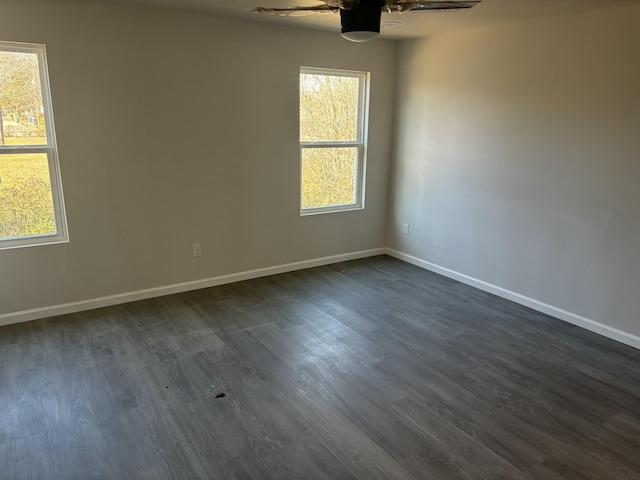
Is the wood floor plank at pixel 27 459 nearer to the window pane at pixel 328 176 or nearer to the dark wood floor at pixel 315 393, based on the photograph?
the dark wood floor at pixel 315 393

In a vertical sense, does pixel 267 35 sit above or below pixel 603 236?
above

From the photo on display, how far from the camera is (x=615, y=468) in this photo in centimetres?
211

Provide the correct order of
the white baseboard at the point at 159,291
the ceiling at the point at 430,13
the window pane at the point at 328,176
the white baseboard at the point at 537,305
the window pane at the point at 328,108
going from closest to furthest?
the ceiling at the point at 430,13 → the white baseboard at the point at 537,305 → the white baseboard at the point at 159,291 → the window pane at the point at 328,108 → the window pane at the point at 328,176

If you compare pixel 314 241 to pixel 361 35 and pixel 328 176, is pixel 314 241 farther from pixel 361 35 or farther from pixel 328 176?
pixel 361 35

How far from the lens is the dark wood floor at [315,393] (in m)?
2.12

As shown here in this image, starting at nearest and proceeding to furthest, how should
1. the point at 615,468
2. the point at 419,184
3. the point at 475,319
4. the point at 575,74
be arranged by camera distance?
1. the point at 615,468
2. the point at 575,74
3. the point at 475,319
4. the point at 419,184

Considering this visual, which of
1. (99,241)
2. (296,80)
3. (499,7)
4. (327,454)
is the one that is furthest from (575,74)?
(99,241)

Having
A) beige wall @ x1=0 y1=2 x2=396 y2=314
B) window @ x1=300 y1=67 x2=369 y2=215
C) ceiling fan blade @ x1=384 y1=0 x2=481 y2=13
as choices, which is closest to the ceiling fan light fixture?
ceiling fan blade @ x1=384 y1=0 x2=481 y2=13

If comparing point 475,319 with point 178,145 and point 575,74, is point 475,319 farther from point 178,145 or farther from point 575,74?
point 178,145

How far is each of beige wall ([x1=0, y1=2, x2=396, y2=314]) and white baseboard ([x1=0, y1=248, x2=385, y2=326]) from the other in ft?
0.17

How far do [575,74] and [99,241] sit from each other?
3922mm

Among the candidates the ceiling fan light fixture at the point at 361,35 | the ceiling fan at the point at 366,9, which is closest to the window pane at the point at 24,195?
the ceiling fan at the point at 366,9

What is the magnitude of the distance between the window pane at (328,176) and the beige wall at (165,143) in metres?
0.18

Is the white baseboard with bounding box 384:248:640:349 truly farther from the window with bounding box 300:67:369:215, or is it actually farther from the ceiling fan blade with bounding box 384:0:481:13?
the ceiling fan blade with bounding box 384:0:481:13
